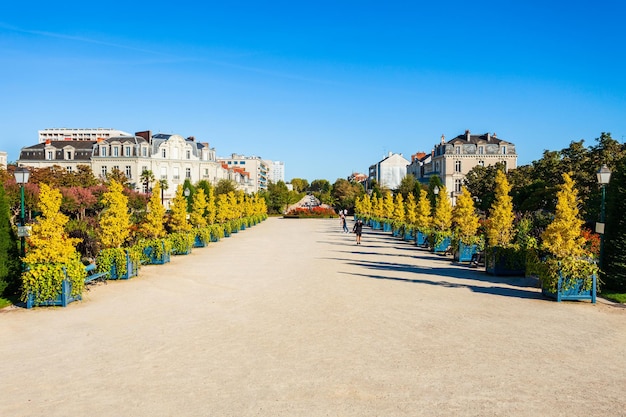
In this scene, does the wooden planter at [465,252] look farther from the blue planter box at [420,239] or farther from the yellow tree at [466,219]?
the blue planter box at [420,239]

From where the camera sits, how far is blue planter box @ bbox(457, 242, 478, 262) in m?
18.2

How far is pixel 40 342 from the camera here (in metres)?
7.95

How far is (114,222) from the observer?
575 inches

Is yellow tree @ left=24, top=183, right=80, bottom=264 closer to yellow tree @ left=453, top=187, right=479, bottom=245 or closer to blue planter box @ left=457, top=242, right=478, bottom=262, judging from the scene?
blue planter box @ left=457, top=242, right=478, bottom=262

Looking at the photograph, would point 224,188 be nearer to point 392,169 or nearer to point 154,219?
point 154,219

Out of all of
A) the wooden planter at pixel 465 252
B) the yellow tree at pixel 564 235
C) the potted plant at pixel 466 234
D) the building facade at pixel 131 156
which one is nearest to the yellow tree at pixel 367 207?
the building facade at pixel 131 156

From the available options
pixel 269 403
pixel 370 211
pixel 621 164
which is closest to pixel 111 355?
pixel 269 403

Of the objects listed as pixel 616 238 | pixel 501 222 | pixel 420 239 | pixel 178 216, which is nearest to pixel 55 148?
pixel 178 216

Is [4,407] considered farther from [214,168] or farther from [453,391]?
[214,168]

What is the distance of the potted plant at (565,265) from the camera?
35.7ft

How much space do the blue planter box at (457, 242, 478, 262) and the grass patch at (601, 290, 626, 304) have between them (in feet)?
21.3

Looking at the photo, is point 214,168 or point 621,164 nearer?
point 621,164

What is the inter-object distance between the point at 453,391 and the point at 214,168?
70550mm

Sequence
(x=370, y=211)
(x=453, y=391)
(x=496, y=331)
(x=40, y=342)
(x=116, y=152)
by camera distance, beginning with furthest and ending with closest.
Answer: (x=116, y=152)
(x=370, y=211)
(x=496, y=331)
(x=40, y=342)
(x=453, y=391)
